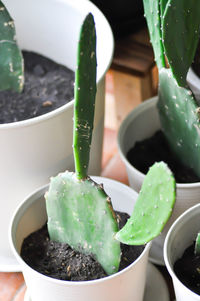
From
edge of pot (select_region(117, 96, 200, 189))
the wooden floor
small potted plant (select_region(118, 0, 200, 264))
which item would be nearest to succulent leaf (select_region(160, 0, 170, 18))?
small potted plant (select_region(118, 0, 200, 264))

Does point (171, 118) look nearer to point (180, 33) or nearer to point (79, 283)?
point (180, 33)

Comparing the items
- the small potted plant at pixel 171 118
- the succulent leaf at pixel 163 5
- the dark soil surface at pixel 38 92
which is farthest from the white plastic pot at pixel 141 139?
the succulent leaf at pixel 163 5

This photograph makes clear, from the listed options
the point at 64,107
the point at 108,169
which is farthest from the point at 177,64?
the point at 108,169

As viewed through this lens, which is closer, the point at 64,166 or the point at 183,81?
the point at 183,81

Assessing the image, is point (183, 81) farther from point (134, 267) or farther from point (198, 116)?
point (134, 267)

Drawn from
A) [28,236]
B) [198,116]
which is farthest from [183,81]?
[28,236]

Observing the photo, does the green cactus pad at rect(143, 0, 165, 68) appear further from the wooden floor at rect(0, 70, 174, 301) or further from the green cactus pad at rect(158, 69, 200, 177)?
the wooden floor at rect(0, 70, 174, 301)
